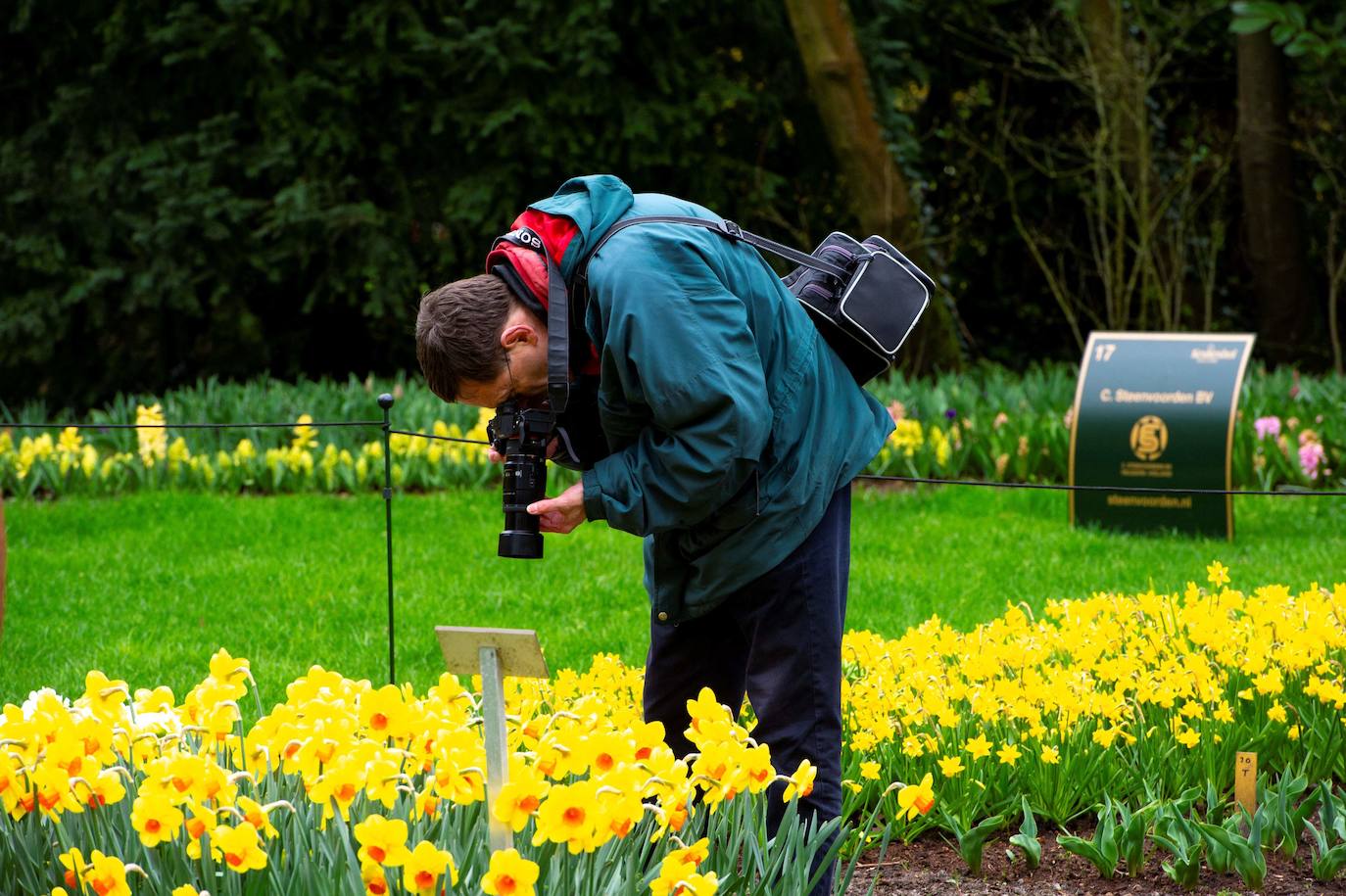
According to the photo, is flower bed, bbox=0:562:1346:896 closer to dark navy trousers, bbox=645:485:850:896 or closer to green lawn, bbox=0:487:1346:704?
dark navy trousers, bbox=645:485:850:896

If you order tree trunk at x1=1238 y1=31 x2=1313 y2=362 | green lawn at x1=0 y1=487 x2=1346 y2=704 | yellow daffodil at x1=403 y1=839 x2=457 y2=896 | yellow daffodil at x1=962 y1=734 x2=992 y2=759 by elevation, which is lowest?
green lawn at x1=0 y1=487 x2=1346 y2=704

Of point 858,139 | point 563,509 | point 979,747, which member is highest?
point 858,139

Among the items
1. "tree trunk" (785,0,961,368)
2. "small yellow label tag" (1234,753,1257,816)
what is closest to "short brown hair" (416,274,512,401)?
"small yellow label tag" (1234,753,1257,816)

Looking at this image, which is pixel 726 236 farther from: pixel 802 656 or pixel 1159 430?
pixel 1159 430

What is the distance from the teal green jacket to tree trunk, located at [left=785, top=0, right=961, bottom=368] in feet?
24.6

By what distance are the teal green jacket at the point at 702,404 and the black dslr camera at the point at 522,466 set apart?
0.28ft

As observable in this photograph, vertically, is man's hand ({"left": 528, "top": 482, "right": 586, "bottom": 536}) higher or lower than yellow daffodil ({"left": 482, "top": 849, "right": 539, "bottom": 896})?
higher

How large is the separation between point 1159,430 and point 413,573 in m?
3.30

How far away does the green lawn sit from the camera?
4863 mm

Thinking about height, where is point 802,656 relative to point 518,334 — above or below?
below

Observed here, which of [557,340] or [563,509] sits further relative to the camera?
[563,509]

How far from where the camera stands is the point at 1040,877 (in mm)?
3027

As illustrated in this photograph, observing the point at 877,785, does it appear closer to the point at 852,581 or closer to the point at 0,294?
the point at 852,581

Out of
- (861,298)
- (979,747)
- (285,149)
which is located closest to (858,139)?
(285,149)
